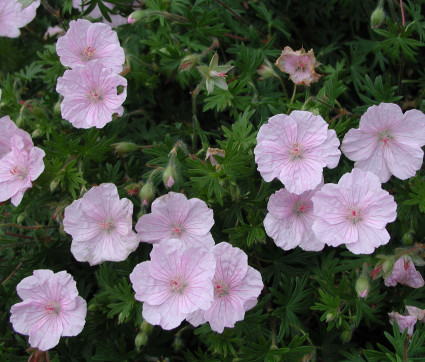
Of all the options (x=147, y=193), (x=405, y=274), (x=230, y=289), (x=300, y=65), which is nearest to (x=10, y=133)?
(x=147, y=193)

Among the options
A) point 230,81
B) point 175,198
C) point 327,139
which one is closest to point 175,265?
point 175,198

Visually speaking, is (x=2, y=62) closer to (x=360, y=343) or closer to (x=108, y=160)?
(x=108, y=160)

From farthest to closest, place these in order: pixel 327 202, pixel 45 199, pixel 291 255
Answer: pixel 45 199 → pixel 291 255 → pixel 327 202

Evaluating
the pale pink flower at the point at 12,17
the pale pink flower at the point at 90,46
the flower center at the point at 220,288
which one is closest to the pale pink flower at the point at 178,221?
the flower center at the point at 220,288

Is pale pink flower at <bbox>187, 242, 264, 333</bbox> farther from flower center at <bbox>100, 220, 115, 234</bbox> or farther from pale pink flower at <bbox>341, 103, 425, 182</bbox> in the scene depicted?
pale pink flower at <bbox>341, 103, 425, 182</bbox>

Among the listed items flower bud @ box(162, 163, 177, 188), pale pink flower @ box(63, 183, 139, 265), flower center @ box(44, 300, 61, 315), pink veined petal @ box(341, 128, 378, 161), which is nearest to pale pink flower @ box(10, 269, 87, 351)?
flower center @ box(44, 300, 61, 315)

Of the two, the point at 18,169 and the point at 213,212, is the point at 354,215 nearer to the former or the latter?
the point at 213,212

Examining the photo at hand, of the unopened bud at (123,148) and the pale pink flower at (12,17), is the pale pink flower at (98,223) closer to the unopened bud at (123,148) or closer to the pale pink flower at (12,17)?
the unopened bud at (123,148)
